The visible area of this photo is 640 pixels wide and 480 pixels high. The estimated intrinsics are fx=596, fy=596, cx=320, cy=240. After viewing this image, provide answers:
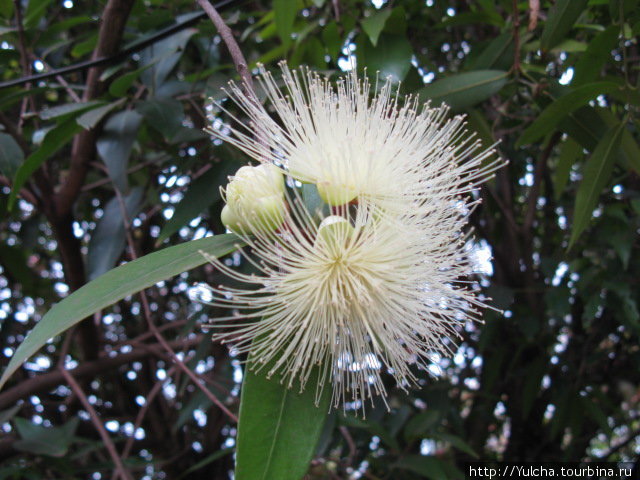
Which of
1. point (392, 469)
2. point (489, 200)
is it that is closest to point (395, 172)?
point (392, 469)

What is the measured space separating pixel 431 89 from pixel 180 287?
56.0 inches

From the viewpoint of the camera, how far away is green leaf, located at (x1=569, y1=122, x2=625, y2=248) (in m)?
1.05

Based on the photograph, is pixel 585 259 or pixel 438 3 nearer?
pixel 438 3

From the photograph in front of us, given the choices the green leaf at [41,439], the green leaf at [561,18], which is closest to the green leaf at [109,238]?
the green leaf at [41,439]

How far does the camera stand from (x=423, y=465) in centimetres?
147

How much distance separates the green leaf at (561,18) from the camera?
107 cm

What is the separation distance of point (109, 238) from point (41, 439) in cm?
56

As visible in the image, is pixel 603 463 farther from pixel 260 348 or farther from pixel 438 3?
pixel 260 348

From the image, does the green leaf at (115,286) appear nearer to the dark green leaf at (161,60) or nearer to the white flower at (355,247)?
the white flower at (355,247)

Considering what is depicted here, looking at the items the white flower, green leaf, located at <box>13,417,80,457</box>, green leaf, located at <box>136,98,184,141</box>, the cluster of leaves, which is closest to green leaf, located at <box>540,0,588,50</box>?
the cluster of leaves

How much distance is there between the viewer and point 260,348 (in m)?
0.75

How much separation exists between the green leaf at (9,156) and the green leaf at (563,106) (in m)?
1.00

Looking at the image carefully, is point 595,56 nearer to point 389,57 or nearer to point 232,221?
point 389,57

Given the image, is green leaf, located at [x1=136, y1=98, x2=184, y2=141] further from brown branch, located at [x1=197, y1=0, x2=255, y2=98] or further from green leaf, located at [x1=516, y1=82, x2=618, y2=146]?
green leaf, located at [x1=516, y1=82, x2=618, y2=146]
